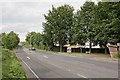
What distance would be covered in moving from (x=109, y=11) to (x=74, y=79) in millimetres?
34873

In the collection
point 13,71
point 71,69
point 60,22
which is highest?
point 60,22

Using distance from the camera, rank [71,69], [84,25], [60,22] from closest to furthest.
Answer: [71,69]
[84,25]
[60,22]

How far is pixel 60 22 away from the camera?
92.7 meters

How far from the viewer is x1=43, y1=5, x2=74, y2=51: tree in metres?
91.3

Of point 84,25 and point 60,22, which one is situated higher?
point 60,22

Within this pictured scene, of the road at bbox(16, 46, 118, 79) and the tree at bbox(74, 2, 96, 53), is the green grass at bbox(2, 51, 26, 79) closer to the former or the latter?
the road at bbox(16, 46, 118, 79)

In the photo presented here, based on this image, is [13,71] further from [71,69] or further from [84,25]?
[84,25]

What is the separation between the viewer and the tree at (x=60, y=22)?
91312 mm

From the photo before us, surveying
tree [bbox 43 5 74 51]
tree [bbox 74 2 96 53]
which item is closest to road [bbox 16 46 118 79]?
tree [bbox 74 2 96 53]

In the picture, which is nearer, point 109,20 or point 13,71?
point 13,71

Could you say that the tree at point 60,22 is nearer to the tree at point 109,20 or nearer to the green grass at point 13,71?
the tree at point 109,20

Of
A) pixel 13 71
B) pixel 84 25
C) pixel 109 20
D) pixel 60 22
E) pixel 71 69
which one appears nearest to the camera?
pixel 13 71

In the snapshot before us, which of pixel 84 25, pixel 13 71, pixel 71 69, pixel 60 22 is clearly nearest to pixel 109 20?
pixel 84 25

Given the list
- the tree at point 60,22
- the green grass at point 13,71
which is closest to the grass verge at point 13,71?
the green grass at point 13,71
